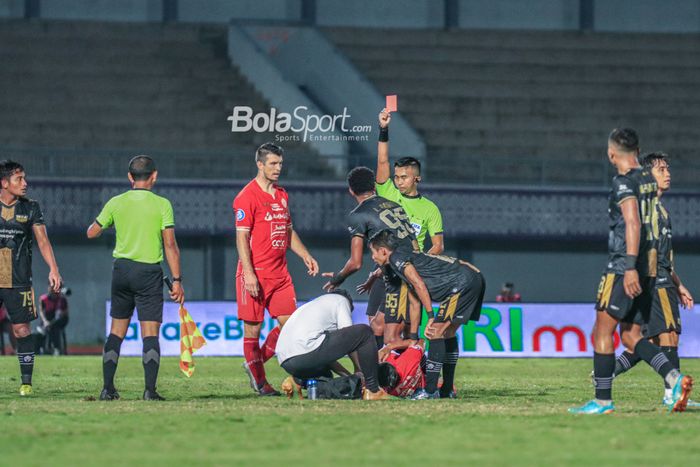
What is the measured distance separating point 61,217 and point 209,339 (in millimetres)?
8240

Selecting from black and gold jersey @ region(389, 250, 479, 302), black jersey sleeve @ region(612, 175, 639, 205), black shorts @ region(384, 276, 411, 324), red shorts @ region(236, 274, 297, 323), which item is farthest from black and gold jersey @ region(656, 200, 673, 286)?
red shorts @ region(236, 274, 297, 323)

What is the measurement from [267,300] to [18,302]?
7.27 ft

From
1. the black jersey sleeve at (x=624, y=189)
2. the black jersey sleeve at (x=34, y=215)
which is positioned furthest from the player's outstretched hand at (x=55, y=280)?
the black jersey sleeve at (x=624, y=189)

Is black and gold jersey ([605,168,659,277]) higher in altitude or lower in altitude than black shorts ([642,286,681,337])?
higher

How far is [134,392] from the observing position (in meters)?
12.8

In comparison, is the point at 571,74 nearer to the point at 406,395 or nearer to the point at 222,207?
the point at 222,207

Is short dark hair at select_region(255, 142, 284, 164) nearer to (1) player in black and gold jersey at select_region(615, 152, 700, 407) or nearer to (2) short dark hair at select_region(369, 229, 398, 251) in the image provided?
(2) short dark hair at select_region(369, 229, 398, 251)

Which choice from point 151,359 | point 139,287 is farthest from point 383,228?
point 151,359

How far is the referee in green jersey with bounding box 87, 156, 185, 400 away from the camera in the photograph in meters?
11.2

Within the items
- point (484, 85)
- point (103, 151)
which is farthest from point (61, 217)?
point (484, 85)

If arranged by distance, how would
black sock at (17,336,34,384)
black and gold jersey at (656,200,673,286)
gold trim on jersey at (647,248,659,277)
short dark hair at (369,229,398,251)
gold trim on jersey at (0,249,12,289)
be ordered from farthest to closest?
black sock at (17,336,34,384) < gold trim on jersey at (0,249,12,289) < short dark hair at (369,229,398,251) < black and gold jersey at (656,200,673,286) < gold trim on jersey at (647,248,659,277)

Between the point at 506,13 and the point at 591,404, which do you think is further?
the point at 506,13

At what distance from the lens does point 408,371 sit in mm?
11500

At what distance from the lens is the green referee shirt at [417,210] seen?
13.0m
